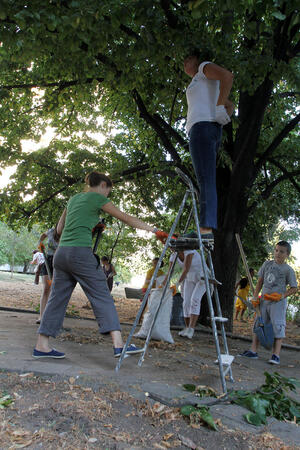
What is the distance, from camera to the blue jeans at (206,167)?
3641 mm

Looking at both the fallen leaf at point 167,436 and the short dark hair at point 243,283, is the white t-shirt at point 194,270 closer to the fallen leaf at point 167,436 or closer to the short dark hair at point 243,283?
the fallen leaf at point 167,436

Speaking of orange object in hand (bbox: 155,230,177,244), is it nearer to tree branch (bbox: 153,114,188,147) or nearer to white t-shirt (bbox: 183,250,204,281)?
white t-shirt (bbox: 183,250,204,281)

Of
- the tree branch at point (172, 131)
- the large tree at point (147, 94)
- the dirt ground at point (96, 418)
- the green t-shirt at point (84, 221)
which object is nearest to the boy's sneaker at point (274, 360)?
the dirt ground at point (96, 418)

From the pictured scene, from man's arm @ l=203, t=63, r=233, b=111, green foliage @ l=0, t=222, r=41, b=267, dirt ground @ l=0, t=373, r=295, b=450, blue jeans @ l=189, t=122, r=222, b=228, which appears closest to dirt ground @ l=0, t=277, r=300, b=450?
dirt ground @ l=0, t=373, r=295, b=450

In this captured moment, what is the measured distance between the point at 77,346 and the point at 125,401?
2.37 metres

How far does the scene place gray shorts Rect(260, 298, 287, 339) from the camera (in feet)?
18.7

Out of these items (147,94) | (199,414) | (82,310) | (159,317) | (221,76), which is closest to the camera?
(199,414)

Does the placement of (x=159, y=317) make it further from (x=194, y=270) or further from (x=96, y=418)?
(x=96, y=418)

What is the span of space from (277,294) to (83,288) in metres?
3.18

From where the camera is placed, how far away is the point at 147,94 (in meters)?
8.71

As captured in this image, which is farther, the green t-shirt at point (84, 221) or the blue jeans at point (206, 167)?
the green t-shirt at point (84, 221)

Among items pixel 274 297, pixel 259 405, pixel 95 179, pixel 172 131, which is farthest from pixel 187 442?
pixel 172 131

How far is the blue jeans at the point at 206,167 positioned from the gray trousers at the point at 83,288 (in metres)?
1.21

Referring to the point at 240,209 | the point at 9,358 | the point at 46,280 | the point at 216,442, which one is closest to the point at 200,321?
the point at 240,209
